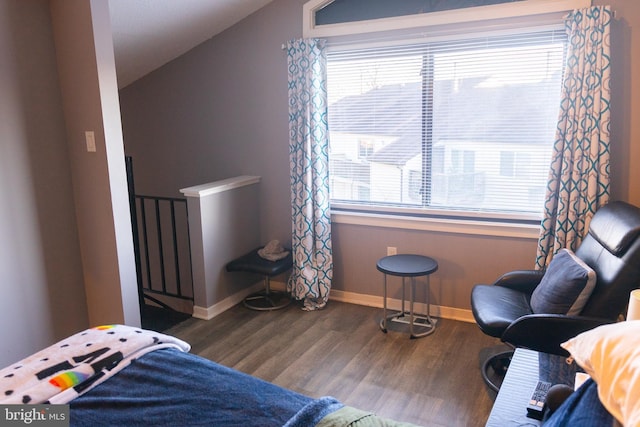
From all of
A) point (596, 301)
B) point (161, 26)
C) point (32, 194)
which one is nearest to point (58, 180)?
point (32, 194)

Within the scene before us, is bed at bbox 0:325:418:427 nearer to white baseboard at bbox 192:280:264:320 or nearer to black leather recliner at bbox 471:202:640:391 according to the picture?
black leather recliner at bbox 471:202:640:391

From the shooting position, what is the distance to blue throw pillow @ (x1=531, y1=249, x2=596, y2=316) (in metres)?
2.27

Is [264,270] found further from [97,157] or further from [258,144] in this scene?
[97,157]

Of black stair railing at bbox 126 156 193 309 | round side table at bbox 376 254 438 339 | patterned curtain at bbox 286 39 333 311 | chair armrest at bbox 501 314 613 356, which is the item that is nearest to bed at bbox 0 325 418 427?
chair armrest at bbox 501 314 613 356

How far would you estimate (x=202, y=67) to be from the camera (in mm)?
4102

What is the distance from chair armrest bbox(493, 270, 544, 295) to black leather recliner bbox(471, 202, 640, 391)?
0.24 m

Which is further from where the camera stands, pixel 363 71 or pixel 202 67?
pixel 202 67

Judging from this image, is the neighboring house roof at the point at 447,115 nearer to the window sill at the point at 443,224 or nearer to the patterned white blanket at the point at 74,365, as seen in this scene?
the window sill at the point at 443,224

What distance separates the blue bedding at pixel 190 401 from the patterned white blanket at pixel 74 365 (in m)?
0.04

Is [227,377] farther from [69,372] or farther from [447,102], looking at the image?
[447,102]

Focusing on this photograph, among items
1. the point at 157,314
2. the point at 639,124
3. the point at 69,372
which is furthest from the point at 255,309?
the point at 639,124

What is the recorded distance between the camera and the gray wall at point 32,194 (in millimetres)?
2471

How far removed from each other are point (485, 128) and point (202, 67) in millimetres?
2406

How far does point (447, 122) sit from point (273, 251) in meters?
1.65
